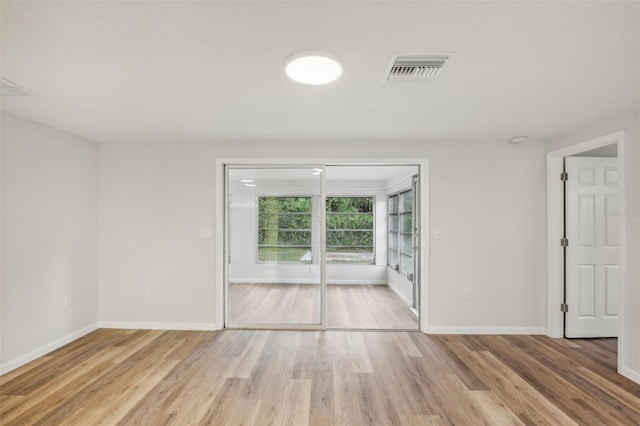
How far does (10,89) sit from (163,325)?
9.23ft

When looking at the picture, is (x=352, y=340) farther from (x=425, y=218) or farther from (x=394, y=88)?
(x=394, y=88)

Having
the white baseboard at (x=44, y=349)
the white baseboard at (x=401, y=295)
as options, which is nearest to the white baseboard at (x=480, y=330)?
the white baseboard at (x=401, y=295)

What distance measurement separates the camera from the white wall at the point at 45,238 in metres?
2.83

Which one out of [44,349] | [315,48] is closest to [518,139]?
[315,48]

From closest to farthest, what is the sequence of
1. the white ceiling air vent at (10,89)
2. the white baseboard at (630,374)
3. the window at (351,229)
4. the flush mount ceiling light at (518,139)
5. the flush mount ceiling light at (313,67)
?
1. the flush mount ceiling light at (313,67)
2. the white ceiling air vent at (10,89)
3. the white baseboard at (630,374)
4. the flush mount ceiling light at (518,139)
5. the window at (351,229)

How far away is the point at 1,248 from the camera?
9.05ft

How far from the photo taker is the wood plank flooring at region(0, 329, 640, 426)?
7.14 feet

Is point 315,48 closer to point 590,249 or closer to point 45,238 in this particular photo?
point 45,238

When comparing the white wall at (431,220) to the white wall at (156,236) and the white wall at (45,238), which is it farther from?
the white wall at (45,238)

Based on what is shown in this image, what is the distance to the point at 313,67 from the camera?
1.87m

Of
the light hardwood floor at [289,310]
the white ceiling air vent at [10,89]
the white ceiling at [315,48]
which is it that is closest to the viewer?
the white ceiling at [315,48]

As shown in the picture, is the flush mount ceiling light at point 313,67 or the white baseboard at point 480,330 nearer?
the flush mount ceiling light at point 313,67

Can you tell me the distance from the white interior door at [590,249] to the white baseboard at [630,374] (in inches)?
35.6

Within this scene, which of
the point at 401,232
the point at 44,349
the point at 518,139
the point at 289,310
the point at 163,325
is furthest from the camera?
the point at 401,232
